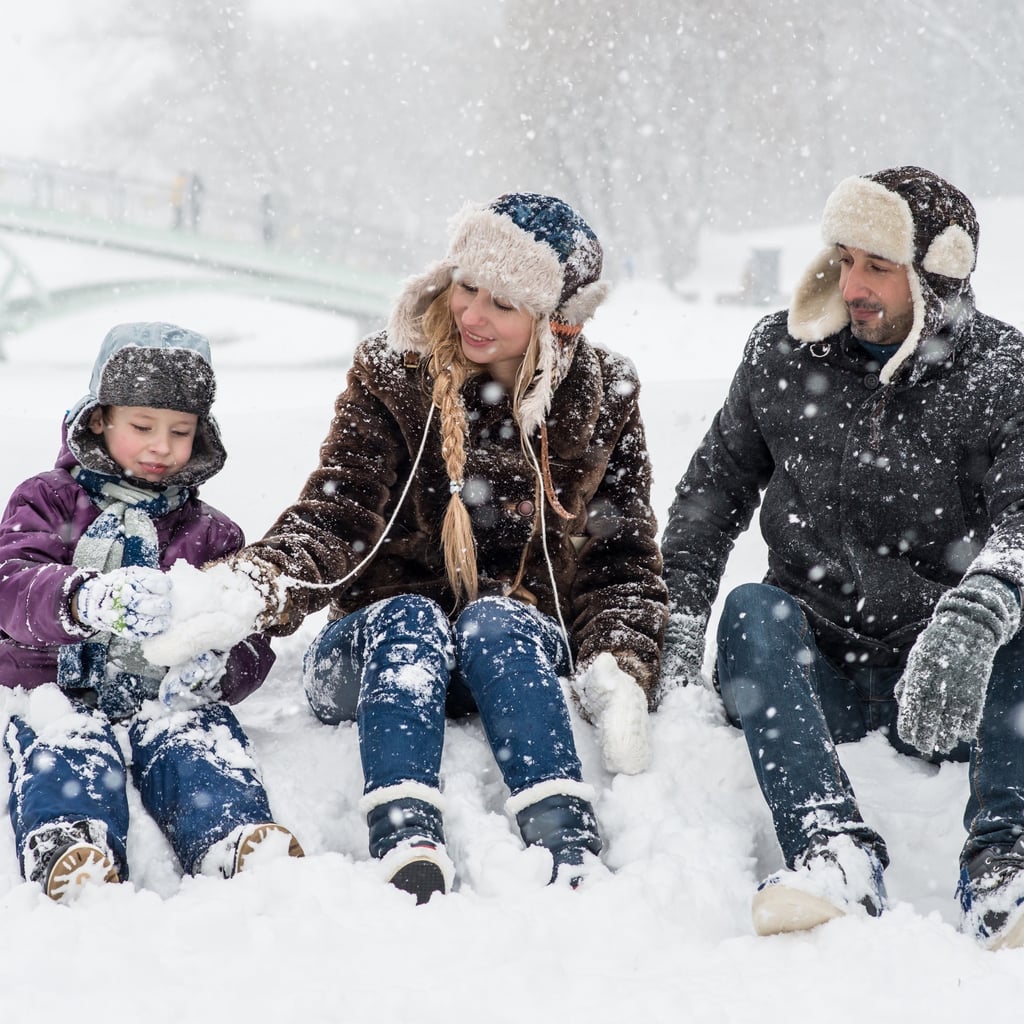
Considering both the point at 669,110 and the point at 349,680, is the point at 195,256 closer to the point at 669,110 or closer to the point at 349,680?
the point at 669,110

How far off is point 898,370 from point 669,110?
25085 mm

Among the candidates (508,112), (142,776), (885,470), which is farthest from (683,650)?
(508,112)

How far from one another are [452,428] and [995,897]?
155 cm

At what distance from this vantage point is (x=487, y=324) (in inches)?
105

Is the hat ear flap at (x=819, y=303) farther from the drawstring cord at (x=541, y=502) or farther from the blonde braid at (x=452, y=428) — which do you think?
the blonde braid at (x=452, y=428)

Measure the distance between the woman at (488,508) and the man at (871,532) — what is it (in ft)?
0.85

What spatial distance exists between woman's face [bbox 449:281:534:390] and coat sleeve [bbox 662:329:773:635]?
65 cm

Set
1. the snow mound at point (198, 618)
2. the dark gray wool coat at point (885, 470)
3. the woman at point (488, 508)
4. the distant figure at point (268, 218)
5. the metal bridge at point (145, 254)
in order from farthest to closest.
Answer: the distant figure at point (268, 218)
the metal bridge at point (145, 254)
the dark gray wool coat at point (885, 470)
the woman at point (488, 508)
the snow mound at point (198, 618)

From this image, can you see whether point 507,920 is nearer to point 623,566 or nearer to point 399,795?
point 399,795

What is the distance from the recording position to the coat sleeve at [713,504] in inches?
118

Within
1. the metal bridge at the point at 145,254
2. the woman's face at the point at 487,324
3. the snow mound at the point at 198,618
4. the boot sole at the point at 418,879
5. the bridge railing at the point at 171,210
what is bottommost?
the boot sole at the point at 418,879

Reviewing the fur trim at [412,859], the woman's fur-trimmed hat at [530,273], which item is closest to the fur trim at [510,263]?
the woman's fur-trimmed hat at [530,273]

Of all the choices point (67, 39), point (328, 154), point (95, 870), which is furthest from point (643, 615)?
point (67, 39)

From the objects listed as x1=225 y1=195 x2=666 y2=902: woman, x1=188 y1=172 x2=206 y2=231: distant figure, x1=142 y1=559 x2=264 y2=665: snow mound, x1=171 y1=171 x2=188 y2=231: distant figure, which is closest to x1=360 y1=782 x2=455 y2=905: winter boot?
x1=225 y1=195 x2=666 y2=902: woman
